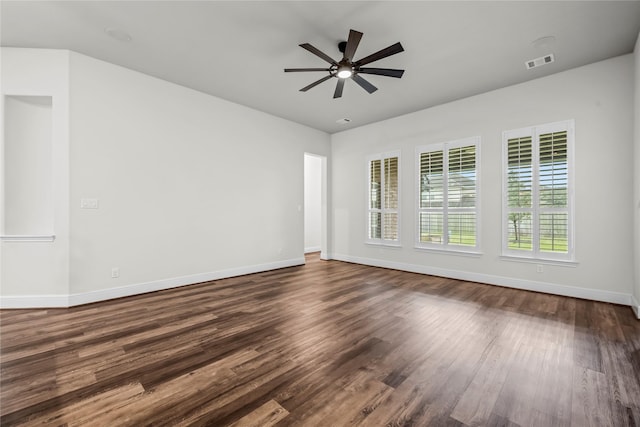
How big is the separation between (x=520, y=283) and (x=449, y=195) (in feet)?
5.78

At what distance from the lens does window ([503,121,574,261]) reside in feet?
12.8

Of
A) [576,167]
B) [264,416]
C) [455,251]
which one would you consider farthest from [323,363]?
[576,167]

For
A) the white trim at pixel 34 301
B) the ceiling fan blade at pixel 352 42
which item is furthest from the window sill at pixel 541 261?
the white trim at pixel 34 301

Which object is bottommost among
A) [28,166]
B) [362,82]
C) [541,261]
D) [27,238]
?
[541,261]

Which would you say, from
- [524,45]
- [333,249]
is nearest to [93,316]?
[333,249]

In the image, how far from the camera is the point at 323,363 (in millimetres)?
2121

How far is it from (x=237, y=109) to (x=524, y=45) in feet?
14.3

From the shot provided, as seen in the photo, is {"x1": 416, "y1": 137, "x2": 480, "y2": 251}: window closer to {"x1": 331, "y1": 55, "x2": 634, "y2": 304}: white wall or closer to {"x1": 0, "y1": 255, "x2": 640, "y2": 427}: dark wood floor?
{"x1": 331, "y1": 55, "x2": 634, "y2": 304}: white wall

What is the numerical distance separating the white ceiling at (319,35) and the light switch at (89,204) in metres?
1.87

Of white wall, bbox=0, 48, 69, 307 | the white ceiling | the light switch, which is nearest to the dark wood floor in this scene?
white wall, bbox=0, 48, 69, 307

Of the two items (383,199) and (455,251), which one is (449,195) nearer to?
(455,251)

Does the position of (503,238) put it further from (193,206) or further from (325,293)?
(193,206)

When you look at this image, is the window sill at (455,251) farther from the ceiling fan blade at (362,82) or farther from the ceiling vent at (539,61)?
the ceiling fan blade at (362,82)

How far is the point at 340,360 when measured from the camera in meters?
2.16
